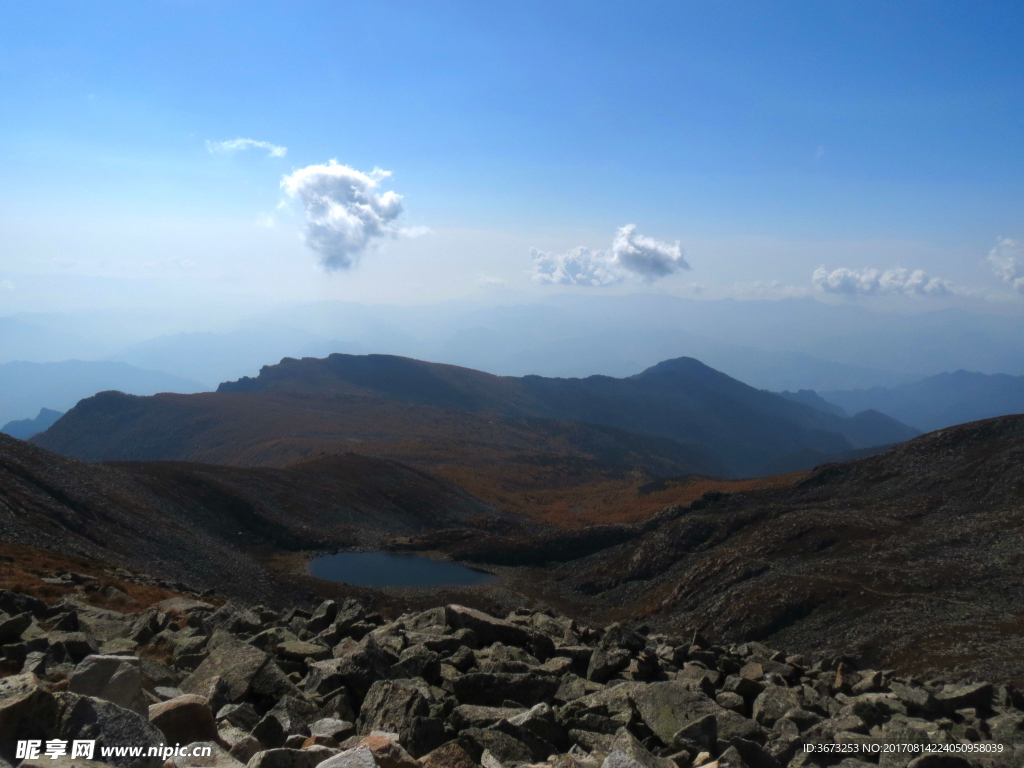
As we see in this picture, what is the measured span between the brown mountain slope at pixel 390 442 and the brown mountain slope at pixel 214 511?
17.7 meters

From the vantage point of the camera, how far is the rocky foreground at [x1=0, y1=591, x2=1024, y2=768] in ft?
25.0

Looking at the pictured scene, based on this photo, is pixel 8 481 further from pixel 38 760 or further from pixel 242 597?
pixel 38 760

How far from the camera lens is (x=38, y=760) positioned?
236 inches

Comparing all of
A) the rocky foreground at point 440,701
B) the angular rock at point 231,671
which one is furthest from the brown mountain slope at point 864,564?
the angular rock at point 231,671

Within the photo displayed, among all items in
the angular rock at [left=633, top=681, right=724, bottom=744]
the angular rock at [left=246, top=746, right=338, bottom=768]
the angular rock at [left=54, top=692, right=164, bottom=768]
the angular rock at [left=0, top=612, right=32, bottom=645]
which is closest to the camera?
the angular rock at [left=54, top=692, right=164, bottom=768]

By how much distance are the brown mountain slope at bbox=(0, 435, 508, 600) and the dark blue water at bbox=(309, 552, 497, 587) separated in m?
3.84

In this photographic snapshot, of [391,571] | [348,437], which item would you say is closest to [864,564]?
[391,571]

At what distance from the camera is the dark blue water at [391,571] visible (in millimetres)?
49750

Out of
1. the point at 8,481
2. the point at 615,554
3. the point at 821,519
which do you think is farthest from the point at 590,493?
the point at 8,481

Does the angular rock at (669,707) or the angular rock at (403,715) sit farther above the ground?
the angular rock at (403,715)

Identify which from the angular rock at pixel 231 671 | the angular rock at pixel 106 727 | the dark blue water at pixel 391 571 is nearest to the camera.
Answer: the angular rock at pixel 106 727

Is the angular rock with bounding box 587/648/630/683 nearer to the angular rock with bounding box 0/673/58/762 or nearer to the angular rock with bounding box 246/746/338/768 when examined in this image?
the angular rock with bounding box 246/746/338/768

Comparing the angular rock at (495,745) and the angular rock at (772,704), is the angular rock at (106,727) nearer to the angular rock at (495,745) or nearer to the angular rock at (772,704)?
the angular rock at (495,745)

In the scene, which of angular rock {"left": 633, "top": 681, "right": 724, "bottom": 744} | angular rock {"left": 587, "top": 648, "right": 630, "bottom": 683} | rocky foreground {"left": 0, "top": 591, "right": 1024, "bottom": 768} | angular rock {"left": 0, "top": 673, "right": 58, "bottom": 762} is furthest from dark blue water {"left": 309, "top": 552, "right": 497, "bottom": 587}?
angular rock {"left": 0, "top": 673, "right": 58, "bottom": 762}
